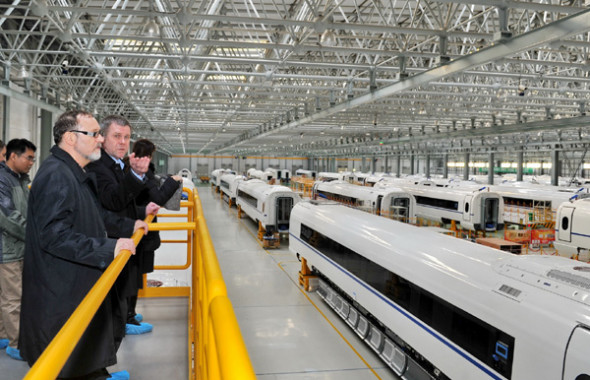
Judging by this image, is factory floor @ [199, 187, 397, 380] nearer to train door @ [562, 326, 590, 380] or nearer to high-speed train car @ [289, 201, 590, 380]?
high-speed train car @ [289, 201, 590, 380]

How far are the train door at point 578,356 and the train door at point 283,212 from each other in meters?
15.9

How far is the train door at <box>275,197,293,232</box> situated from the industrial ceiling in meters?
4.36

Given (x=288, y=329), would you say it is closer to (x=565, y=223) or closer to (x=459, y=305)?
(x=459, y=305)

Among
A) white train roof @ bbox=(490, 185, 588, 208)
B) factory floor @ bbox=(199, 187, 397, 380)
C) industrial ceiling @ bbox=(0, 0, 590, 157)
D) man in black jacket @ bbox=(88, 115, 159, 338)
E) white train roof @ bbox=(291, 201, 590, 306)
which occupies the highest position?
industrial ceiling @ bbox=(0, 0, 590, 157)

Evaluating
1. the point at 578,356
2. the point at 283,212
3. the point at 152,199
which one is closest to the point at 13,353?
the point at 152,199

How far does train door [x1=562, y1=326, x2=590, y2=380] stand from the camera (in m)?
4.10

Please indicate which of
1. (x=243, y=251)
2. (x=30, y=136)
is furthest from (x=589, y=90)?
(x=30, y=136)

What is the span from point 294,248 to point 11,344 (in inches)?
384

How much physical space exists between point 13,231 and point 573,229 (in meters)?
17.0

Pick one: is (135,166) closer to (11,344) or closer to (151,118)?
(11,344)

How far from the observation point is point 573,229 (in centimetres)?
1586

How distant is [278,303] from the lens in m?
11.8

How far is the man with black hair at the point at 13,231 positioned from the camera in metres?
4.87

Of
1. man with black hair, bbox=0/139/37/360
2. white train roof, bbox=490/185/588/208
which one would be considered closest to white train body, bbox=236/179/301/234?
white train roof, bbox=490/185/588/208
